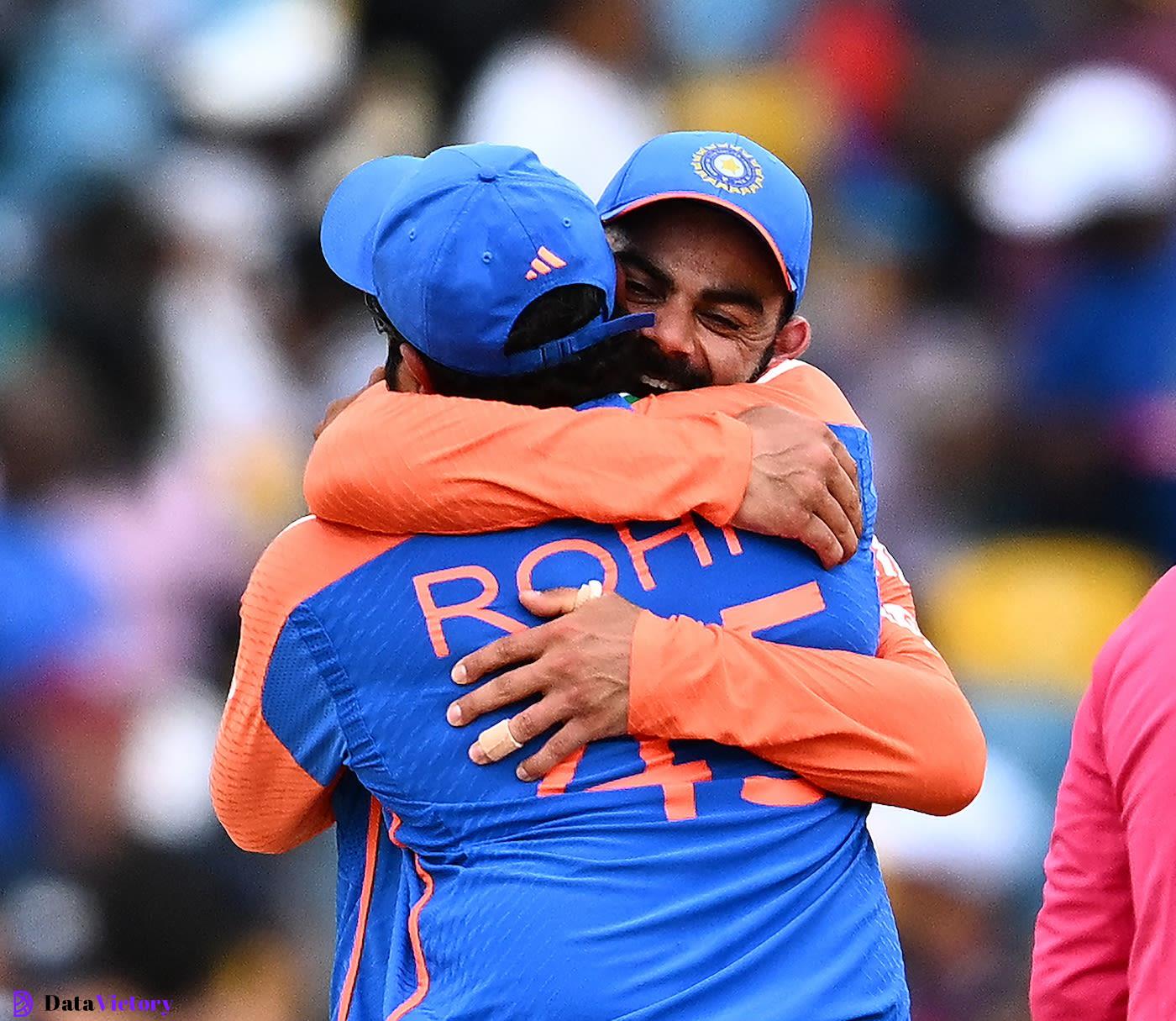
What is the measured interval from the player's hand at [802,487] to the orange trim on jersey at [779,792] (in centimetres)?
25

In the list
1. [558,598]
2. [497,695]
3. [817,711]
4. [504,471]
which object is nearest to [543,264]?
[504,471]

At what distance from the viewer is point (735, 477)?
6.59 feet

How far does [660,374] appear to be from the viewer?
2352 millimetres

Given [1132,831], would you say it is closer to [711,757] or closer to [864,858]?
[864,858]

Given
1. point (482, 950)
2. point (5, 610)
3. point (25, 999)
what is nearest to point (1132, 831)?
point (482, 950)

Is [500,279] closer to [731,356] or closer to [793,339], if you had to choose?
[731,356]

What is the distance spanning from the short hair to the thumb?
213 millimetres

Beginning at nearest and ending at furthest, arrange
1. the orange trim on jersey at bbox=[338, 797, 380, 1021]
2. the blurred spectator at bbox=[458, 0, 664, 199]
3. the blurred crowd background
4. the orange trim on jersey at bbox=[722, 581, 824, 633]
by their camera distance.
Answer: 1. the orange trim on jersey at bbox=[722, 581, 824, 633]
2. the orange trim on jersey at bbox=[338, 797, 380, 1021]
3. the blurred crowd background
4. the blurred spectator at bbox=[458, 0, 664, 199]

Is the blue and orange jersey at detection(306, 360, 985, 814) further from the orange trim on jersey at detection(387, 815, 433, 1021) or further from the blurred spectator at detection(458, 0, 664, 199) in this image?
the blurred spectator at detection(458, 0, 664, 199)

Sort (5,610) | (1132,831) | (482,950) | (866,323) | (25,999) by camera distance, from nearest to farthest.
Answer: (482,950)
(1132,831)
(25,999)
(5,610)
(866,323)

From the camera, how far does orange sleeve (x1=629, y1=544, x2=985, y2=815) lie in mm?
1943

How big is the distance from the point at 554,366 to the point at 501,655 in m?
0.31

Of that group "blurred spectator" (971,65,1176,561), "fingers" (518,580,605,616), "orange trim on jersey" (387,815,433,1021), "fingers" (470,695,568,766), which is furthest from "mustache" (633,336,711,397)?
"blurred spectator" (971,65,1176,561)

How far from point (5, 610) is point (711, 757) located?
2.82m
